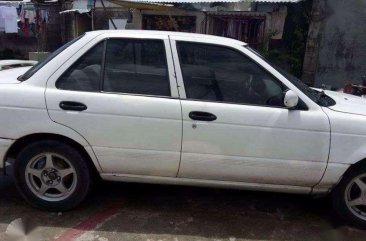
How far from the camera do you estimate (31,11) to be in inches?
581

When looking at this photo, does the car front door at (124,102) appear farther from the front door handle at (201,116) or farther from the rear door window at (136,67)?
the front door handle at (201,116)

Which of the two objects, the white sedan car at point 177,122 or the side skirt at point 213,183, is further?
the side skirt at point 213,183

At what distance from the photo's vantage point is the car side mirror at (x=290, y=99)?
3174 mm

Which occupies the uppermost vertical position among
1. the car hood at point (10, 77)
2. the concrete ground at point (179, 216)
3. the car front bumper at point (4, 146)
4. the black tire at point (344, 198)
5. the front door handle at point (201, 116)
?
the car hood at point (10, 77)

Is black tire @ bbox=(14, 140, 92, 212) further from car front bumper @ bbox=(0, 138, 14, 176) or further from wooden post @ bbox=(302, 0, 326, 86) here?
wooden post @ bbox=(302, 0, 326, 86)

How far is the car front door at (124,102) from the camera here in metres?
3.29

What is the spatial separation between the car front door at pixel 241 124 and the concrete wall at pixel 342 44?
23.9ft

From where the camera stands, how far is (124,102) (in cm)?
329

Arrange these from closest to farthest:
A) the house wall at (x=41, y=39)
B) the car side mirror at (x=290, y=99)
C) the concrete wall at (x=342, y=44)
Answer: the car side mirror at (x=290, y=99), the concrete wall at (x=342, y=44), the house wall at (x=41, y=39)

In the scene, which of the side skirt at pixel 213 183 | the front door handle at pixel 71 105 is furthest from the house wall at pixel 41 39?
the side skirt at pixel 213 183

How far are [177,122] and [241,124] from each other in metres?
0.54

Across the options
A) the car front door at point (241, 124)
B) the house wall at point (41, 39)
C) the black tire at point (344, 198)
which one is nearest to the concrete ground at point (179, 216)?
the black tire at point (344, 198)

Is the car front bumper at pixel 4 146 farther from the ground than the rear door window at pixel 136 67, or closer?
closer

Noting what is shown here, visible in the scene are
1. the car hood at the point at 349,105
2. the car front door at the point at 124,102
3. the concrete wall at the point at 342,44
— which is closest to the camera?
the car front door at the point at 124,102
